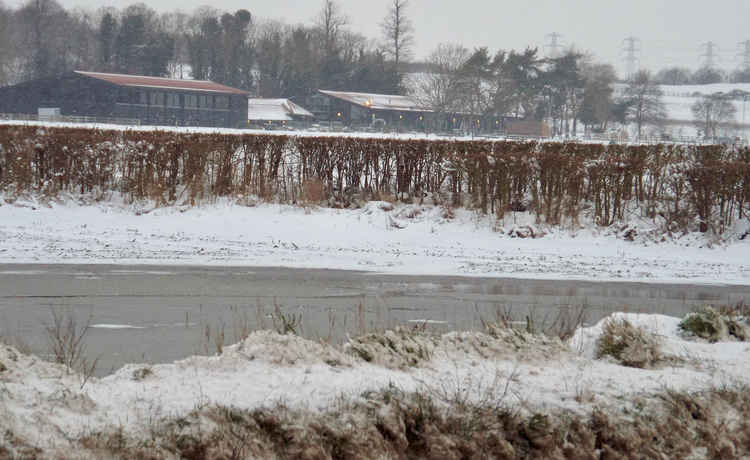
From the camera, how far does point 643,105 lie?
98.5m

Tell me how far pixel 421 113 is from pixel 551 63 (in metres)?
14.1

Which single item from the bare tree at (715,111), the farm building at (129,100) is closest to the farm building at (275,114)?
the farm building at (129,100)

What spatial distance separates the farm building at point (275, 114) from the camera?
79625mm

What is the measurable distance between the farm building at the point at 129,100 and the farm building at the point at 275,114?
86.0 inches

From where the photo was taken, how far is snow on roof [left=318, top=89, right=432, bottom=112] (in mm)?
84562

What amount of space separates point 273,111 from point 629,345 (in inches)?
3120

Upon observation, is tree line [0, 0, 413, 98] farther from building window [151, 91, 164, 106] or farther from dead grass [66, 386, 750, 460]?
dead grass [66, 386, 750, 460]

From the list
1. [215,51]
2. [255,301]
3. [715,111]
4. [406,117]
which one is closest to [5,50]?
[215,51]

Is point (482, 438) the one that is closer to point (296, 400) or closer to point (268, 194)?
point (296, 400)

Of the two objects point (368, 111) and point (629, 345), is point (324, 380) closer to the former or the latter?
point (629, 345)

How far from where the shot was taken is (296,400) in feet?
17.4

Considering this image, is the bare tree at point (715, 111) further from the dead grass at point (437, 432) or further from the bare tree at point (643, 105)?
the dead grass at point (437, 432)

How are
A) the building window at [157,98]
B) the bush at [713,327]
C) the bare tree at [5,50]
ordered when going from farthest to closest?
1. the bare tree at [5,50]
2. the building window at [157,98]
3. the bush at [713,327]

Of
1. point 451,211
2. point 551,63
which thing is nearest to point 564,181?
point 451,211
